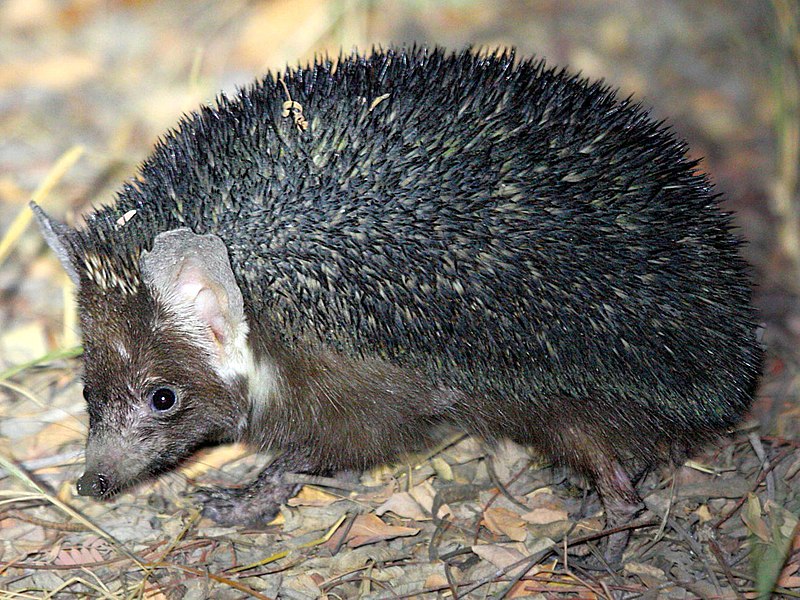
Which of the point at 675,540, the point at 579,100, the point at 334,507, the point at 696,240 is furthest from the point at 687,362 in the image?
the point at 334,507

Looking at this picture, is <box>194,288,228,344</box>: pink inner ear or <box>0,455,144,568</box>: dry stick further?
<box>0,455,144,568</box>: dry stick

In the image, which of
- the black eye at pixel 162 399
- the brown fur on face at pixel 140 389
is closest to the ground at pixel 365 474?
the brown fur on face at pixel 140 389

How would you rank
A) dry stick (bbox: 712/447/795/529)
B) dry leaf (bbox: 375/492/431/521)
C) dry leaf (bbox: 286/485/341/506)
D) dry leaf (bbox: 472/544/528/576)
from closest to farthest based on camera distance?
dry leaf (bbox: 472/544/528/576) → dry stick (bbox: 712/447/795/529) → dry leaf (bbox: 375/492/431/521) → dry leaf (bbox: 286/485/341/506)

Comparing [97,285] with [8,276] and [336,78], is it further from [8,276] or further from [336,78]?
[8,276]

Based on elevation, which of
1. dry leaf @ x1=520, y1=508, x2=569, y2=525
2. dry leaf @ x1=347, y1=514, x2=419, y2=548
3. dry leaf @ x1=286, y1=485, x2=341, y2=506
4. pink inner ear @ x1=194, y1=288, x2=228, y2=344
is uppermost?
pink inner ear @ x1=194, y1=288, x2=228, y2=344

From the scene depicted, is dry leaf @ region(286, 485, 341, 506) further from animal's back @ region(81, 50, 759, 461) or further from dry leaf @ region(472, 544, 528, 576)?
animal's back @ region(81, 50, 759, 461)

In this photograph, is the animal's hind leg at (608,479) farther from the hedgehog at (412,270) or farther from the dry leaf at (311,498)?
the dry leaf at (311,498)

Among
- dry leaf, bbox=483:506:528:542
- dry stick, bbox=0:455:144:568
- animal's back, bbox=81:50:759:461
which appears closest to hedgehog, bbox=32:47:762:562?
animal's back, bbox=81:50:759:461

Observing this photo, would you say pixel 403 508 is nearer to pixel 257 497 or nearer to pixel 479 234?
pixel 257 497
